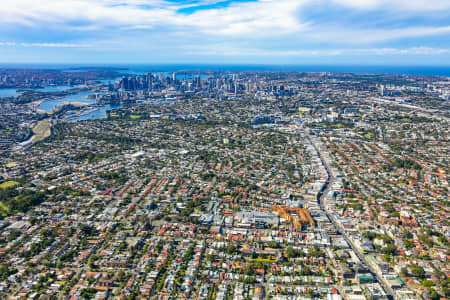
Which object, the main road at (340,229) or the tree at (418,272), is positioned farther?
the tree at (418,272)

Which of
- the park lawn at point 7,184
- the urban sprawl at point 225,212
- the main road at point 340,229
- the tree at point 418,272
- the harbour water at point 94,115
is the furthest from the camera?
the harbour water at point 94,115

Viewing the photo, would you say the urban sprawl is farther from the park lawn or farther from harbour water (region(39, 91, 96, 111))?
harbour water (region(39, 91, 96, 111))

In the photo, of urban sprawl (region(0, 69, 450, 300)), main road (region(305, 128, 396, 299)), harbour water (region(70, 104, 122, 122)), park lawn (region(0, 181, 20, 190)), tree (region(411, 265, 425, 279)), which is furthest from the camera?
harbour water (region(70, 104, 122, 122))

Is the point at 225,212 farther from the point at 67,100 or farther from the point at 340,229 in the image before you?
the point at 67,100

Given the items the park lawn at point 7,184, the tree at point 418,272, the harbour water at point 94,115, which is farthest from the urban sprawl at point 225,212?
the harbour water at point 94,115

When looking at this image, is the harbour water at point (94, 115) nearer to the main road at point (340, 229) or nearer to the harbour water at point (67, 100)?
the harbour water at point (67, 100)

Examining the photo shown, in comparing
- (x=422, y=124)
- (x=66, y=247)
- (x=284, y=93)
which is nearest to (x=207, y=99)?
(x=284, y=93)

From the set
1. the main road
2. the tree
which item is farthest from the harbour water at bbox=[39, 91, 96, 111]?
the tree

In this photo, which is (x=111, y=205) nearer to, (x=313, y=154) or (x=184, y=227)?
(x=184, y=227)

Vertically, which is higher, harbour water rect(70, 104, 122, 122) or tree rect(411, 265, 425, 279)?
harbour water rect(70, 104, 122, 122)

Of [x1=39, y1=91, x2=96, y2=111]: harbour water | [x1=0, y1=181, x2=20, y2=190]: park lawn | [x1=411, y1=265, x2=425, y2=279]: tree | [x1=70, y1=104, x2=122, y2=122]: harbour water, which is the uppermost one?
[x1=39, y1=91, x2=96, y2=111]: harbour water

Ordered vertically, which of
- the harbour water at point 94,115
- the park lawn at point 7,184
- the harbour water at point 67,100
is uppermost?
the harbour water at point 67,100

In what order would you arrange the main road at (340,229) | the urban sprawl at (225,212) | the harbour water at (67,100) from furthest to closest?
1. the harbour water at (67,100)
2. the urban sprawl at (225,212)
3. the main road at (340,229)
